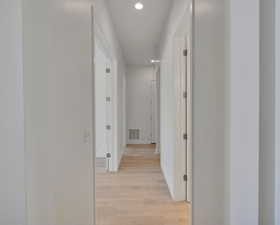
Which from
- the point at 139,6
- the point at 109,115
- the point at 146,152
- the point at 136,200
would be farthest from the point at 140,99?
the point at 136,200

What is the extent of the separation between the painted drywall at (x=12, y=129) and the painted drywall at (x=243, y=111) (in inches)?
39.7

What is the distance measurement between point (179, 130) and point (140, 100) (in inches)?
166

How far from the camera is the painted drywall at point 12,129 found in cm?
88

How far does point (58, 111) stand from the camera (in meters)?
1.25

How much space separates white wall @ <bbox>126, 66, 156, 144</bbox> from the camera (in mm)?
6938

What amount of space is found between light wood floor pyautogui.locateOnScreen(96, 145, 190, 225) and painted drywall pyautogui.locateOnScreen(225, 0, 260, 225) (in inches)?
59.8

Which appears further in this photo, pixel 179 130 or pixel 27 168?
pixel 179 130

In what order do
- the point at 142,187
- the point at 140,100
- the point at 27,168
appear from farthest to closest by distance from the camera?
the point at 140,100 < the point at 142,187 < the point at 27,168

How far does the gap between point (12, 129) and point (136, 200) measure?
235cm

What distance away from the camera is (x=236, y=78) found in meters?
1.00

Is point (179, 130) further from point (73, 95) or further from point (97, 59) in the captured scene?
point (97, 59)

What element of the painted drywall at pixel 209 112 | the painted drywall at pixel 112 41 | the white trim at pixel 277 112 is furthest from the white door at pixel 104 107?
the white trim at pixel 277 112

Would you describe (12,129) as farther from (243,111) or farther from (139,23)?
(139,23)

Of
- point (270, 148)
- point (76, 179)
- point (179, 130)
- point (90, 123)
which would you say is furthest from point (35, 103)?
point (179, 130)
